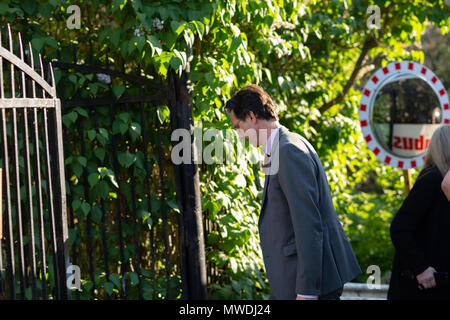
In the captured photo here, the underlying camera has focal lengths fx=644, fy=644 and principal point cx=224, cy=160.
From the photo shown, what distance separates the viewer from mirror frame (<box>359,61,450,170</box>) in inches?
243

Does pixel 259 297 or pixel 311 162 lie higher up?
pixel 311 162

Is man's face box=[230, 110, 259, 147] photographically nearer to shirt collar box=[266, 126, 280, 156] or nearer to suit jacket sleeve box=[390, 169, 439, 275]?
shirt collar box=[266, 126, 280, 156]

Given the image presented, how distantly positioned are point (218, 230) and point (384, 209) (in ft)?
14.7

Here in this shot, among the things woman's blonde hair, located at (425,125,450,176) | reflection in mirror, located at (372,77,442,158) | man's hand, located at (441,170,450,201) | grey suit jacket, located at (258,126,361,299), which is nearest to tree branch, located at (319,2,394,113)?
reflection in mirror, located at (372,77,442,158)

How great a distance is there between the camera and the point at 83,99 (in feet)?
14.6

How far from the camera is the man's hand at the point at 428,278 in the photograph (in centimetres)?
373

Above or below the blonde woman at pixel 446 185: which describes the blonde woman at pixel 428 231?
below

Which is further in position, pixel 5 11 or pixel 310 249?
pixel 5 11

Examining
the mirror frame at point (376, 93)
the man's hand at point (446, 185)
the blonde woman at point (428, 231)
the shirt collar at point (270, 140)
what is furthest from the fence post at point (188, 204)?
the mirror frame at point (376, 93)

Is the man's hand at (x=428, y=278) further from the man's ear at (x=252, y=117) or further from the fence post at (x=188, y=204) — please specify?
the fence post at (x=188, y=204)
